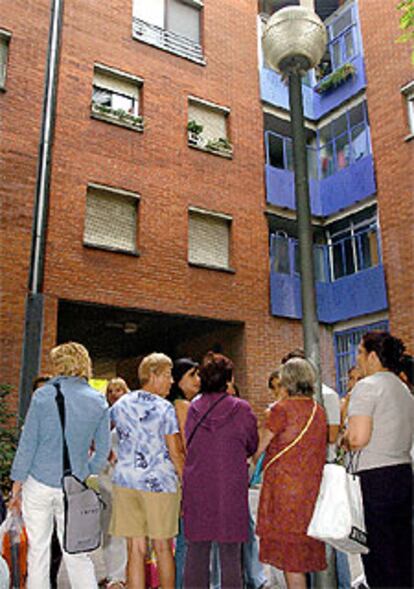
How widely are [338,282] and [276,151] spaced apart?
14.2 feet

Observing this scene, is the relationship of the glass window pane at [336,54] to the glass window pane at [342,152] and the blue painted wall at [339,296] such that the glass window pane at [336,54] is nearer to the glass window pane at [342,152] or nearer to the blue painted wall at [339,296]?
the glass window pane at [342,152]

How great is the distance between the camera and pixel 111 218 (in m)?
12.2

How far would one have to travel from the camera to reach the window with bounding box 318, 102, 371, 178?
14.7 meters

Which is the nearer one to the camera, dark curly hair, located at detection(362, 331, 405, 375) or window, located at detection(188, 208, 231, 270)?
dark curly hair, located at detection(362, 331, 405, 375)

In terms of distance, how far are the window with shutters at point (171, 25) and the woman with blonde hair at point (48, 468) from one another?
11.8m

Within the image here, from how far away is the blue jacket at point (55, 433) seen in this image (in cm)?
379

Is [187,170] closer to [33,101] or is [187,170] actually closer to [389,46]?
[33,101]

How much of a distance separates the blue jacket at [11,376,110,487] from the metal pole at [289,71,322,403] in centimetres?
162

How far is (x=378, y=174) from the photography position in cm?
1388

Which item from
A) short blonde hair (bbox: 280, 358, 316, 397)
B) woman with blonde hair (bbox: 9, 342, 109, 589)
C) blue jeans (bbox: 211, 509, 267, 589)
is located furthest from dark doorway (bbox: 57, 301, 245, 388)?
short blonde hair (bbox: 280, 358, 316, 397)

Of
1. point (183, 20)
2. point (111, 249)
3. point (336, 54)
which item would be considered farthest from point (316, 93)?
point (111, 249)

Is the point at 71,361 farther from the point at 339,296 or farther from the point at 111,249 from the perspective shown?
the point at 339,296

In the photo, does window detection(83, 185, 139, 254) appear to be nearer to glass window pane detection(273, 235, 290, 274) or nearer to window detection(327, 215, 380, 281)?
glass window pane detection(273, 235, 290, 274)

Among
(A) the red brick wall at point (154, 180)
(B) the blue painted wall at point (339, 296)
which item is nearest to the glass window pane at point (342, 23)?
(A) the red brick wall at point (154, 180)
